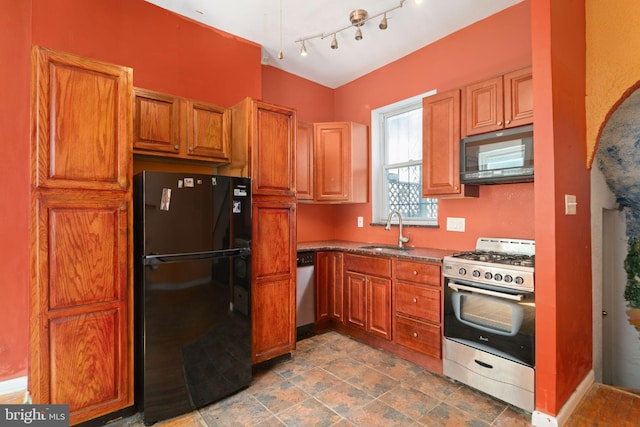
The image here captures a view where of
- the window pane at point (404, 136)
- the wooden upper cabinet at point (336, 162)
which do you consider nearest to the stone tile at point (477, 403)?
the wooden upper cabinet at point (336, 162)

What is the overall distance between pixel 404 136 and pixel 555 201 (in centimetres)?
204

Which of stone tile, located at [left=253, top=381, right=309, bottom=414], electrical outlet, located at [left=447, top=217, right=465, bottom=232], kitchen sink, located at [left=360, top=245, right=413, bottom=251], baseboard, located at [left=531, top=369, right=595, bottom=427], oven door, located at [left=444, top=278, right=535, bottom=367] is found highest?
electrical outlet, located at [left=447, top=217, right=465, bottom=232]

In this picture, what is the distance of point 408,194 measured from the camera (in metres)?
3.56

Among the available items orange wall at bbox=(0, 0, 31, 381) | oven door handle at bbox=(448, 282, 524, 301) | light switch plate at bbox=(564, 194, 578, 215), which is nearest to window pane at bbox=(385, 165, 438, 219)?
oven door handle at bbox=(448, 282, 524, 301)

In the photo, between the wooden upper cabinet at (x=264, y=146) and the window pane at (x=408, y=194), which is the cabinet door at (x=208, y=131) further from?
the window pane at (x=408, y=194)

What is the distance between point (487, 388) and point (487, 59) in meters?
2.71

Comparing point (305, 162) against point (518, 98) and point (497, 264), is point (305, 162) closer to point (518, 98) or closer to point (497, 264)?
point (518, 98)

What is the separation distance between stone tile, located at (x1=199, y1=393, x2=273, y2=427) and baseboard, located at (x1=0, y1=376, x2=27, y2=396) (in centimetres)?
136

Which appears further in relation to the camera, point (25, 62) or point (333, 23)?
point (333, 23)

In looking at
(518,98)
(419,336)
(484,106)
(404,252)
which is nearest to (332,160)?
(404,252)

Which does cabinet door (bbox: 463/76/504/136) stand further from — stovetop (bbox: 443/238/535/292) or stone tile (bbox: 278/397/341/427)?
stone tile (bbox: 278/397/341/427)

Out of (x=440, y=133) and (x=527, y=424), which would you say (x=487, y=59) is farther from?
(x=527, y=424)

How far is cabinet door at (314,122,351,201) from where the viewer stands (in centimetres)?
364

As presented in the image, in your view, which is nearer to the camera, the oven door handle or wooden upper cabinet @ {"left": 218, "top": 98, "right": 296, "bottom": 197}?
the oven door handle
